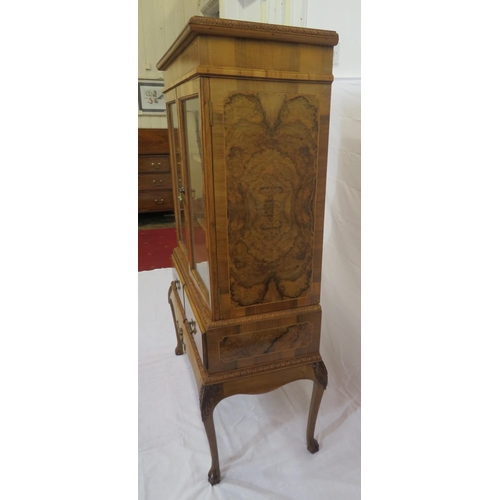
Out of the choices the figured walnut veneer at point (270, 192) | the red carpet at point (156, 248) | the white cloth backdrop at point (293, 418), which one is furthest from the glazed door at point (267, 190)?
the red carpet at point (156, 248)

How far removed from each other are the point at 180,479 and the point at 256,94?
1320mm

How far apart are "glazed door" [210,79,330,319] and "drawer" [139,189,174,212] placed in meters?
3.30

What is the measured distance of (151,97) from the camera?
4430mm

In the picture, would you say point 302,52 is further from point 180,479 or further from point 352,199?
point 180,479

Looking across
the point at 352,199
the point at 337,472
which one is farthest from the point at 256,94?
the point at 337,472

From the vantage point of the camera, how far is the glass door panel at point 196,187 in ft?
3.72

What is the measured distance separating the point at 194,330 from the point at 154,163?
324 cm

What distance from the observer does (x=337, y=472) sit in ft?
4.53

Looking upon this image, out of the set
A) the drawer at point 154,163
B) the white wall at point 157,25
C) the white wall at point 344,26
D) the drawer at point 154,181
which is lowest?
the drawer at point 154,181

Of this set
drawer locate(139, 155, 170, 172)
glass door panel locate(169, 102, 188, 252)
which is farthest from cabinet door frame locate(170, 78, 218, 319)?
drawer locate(139, 155, 170, 172)

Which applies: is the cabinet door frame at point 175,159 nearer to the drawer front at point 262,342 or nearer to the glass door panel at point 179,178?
the glass door panel at point 179,178

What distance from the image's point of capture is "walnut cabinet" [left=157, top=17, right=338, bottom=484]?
99 centimetres

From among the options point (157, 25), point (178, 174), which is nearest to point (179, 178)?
point (178, 174)

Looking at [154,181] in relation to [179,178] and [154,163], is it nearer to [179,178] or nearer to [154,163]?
[154,163]
